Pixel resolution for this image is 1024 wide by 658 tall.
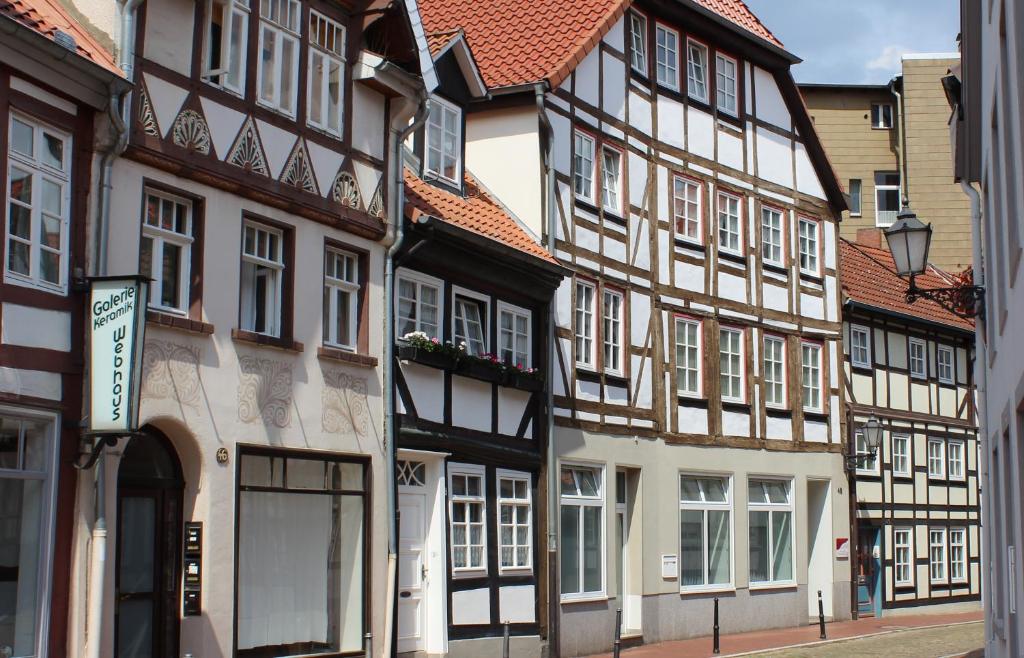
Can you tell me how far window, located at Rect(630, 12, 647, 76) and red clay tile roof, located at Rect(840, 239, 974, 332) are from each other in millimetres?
8722

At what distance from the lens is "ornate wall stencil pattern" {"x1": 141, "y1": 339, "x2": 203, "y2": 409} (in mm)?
14195

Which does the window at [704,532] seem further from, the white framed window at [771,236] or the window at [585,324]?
the white framed window at [771,236]

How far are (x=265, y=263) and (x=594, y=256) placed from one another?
895cm

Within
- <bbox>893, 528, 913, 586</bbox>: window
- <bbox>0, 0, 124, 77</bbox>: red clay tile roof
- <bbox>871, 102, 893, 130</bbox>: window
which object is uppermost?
<bbox>871, 102, 893, 130</bbox>: window

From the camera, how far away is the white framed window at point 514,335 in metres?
21.4

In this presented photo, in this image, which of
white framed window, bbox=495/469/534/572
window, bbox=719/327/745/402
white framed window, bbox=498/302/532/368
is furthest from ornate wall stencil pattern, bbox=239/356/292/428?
window, bbox=719/327/745/402

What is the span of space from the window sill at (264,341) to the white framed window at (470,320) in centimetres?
399

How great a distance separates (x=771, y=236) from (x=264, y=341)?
51.9 feet

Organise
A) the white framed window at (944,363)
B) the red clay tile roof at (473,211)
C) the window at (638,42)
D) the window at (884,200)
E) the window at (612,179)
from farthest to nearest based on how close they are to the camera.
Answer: the window at (884,200) → the white framed window at (944,363) → the window at (638,42) → the window at (612,179) → the red clay tile roof at (473,211)

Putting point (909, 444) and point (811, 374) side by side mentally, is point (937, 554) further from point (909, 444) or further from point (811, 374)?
point (811, 374)

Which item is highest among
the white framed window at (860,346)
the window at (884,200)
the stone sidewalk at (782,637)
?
the window at (884,200)

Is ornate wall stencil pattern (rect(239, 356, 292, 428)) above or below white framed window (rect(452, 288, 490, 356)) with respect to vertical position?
below

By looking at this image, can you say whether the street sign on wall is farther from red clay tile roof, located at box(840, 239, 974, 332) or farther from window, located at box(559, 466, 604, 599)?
red clay tile roof, located at box(840, 239, 974, 332)

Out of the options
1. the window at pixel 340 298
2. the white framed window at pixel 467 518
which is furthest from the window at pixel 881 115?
the window at pixel 340 298
